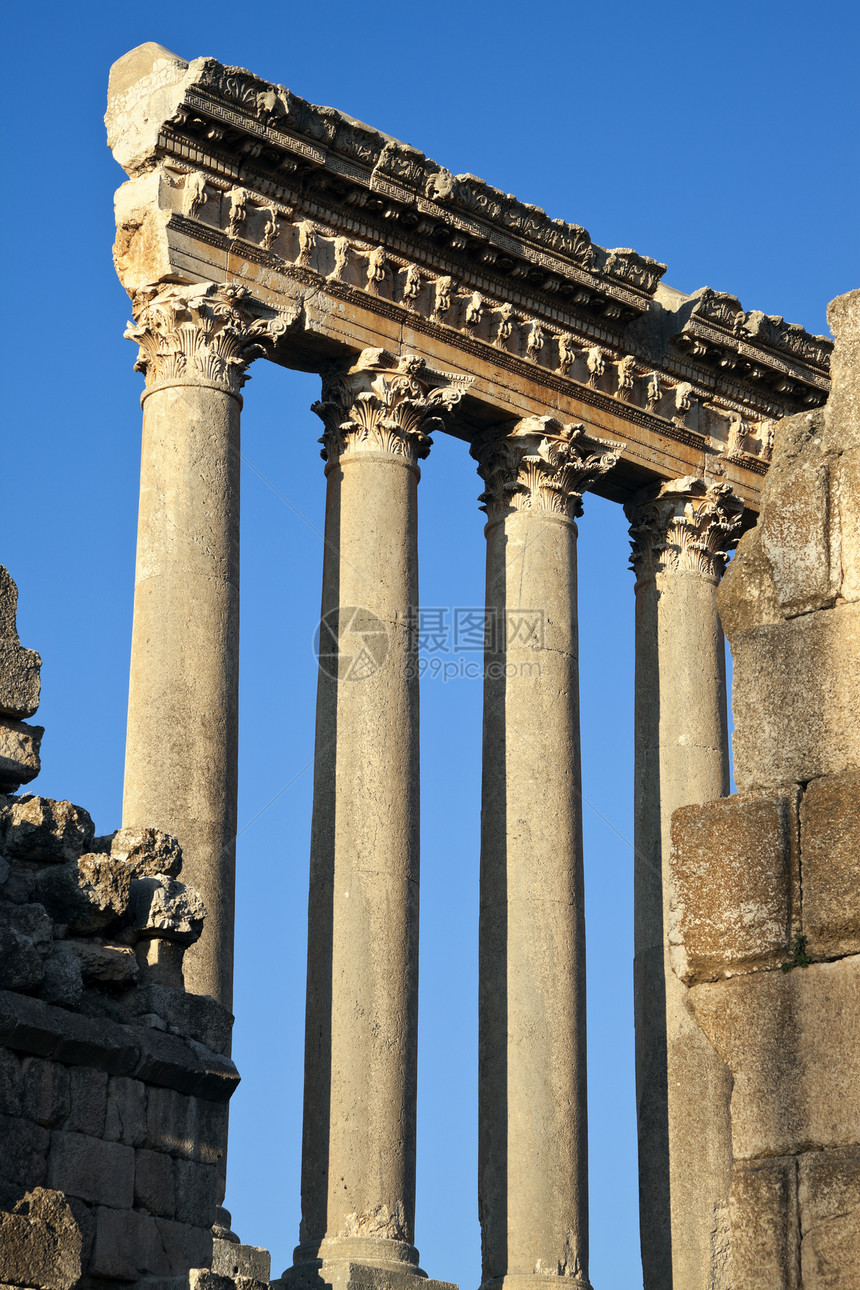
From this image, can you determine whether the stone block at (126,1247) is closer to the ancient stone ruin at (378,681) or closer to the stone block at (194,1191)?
the ancient stone ruin at (378,681)

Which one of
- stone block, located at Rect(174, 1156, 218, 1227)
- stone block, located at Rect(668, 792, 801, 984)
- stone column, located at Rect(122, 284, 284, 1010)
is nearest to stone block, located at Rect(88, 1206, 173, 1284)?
stone block, located at Rect(174, 1156, 218, 1227)

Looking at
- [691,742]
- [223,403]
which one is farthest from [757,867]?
[691,742]

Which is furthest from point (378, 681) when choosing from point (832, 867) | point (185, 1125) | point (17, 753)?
point (832, 867)

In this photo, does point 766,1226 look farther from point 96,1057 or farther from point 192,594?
point 192,594

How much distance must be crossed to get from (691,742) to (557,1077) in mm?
6041

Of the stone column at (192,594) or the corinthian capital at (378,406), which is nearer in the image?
the stone column at (192,594)

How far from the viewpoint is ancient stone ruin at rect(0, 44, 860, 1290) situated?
12.6m

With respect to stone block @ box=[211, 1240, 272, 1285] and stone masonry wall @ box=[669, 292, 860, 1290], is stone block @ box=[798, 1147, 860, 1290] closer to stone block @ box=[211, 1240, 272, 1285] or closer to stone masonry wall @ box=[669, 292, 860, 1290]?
stone masonry wall @ box=[669, 292, 860, 1290]

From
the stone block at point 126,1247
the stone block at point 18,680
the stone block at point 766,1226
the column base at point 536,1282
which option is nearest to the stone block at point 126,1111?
the stone block at point 126,1247

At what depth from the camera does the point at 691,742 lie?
29.2m

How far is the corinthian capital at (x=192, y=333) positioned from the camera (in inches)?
953

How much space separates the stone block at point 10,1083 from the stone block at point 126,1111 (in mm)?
753

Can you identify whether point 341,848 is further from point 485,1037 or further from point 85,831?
point 85,831

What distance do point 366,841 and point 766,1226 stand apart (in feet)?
52.5
